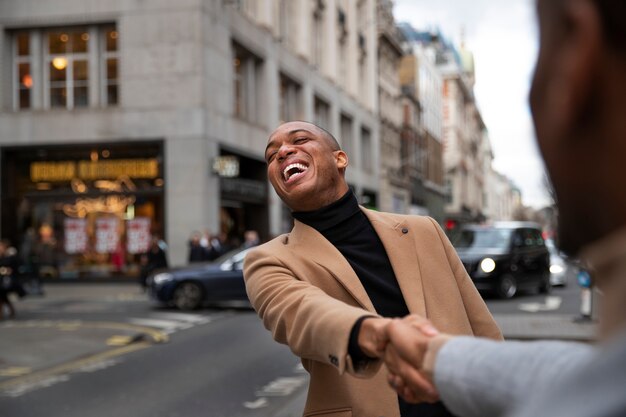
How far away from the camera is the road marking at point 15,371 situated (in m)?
8.96

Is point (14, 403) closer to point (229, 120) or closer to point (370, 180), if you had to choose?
point (229, 120)

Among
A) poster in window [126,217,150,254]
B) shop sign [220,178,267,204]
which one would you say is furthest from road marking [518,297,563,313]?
poster in window [126,217,150,254]

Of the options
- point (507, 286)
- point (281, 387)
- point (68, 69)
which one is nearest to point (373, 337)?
point (281, 387)

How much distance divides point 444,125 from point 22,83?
6839 cm

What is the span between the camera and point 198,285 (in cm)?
1633

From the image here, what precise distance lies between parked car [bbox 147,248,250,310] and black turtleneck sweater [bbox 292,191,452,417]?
13736mm

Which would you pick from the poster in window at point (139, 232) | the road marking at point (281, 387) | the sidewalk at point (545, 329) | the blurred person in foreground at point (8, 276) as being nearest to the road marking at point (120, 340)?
the road marking at point (281, 387)

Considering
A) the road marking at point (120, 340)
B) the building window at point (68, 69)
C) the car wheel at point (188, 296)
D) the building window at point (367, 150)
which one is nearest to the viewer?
the road marking at point (120, 340)

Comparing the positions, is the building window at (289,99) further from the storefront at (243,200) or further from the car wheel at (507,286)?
the car wheel at (507,286)

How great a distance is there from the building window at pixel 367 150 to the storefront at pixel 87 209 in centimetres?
2403

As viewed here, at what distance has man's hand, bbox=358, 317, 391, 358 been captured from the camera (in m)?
1.51

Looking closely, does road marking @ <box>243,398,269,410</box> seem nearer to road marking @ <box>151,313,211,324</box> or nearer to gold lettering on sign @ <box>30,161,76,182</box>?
road marking @ <box>151,313,211,324</box>

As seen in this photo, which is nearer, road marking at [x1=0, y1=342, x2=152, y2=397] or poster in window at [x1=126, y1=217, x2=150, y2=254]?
road marking at [x1=0, y1=342, x2=152, y2=397]

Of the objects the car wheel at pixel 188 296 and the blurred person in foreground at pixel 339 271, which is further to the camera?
the car wheel at pixel 188 296
